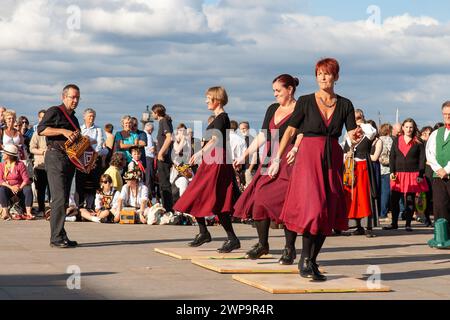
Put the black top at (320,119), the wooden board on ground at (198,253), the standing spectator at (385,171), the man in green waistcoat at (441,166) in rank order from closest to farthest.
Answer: the black top at (320,119) → the wooden board on ground at (198,253) → the man in green waistcoat at (441,166) → the standing spectator at (385,171)

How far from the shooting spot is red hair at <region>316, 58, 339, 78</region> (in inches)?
368

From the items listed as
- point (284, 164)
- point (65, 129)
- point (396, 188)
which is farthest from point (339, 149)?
point (396, 188)

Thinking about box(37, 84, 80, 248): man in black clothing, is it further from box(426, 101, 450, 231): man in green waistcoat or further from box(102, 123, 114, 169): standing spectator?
box(102, 123, 114, 169): standing spectator

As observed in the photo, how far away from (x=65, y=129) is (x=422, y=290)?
543cm

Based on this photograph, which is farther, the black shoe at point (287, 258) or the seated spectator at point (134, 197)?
the seated spectator at point (134, 197)

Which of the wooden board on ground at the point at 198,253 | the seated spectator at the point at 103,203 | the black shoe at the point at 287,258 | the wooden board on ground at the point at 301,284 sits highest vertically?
the seated spectator at the point at 103,203

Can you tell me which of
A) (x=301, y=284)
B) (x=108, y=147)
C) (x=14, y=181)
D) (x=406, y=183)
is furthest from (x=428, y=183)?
(x=301, y=284)

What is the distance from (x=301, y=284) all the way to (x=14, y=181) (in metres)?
10.3

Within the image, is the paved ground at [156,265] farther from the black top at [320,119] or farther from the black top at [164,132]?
the black top at [164,132]

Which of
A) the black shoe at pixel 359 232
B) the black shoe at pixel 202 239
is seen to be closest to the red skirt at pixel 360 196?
the black shoe at pixel 359 232

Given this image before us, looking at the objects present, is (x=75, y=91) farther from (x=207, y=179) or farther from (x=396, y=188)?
(x=396, y=188)

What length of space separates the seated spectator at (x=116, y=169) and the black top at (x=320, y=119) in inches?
371

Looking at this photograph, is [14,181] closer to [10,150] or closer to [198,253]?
[10,150]

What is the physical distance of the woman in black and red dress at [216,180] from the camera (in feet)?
39.6
